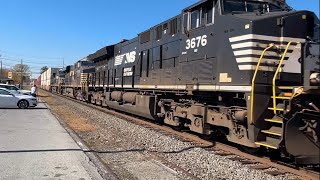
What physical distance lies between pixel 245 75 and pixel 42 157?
4865mm

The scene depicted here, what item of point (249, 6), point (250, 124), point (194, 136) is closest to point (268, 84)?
point (250, 124)

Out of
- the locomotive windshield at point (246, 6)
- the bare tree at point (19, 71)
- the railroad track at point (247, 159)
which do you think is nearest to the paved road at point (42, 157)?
the railroad track at point (247, 159)

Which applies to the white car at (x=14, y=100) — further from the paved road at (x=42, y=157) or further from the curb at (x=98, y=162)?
the curb at (x=98, y=162)

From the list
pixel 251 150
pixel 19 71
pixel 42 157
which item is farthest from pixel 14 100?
pixel 19 71

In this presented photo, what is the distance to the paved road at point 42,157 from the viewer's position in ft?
23.1

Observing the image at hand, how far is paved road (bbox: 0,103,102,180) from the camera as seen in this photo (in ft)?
23.1

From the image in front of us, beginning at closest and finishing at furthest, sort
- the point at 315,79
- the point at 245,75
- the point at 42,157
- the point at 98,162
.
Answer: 1. the point at 315,79
2. the point at 98,162
3. the point at 42,157
4. the point at 245,75

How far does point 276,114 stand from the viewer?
7.85 meters

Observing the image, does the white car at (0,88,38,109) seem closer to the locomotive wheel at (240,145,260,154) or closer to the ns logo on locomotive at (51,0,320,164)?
the ns logo on locomotive at (51,0,320,164)

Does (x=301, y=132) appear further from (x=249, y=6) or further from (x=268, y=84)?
(x=249, y=6)

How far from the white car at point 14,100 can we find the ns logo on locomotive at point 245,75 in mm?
13788

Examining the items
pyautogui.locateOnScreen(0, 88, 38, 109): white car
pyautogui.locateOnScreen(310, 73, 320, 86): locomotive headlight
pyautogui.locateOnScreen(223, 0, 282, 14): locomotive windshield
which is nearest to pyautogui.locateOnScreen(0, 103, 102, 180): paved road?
pyautogui.locateOnScreen(310, 73, 320, 86): locomotive headlight

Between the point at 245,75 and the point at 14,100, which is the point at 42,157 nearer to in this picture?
the point at 245,75

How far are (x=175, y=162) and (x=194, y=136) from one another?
3.81 meters
